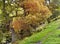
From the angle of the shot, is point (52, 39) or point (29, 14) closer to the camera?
point (52, 39)

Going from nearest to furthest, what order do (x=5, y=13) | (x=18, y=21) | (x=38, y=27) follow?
(x=5, y=13) → (x=18, y=21) → (x=38, y=27)

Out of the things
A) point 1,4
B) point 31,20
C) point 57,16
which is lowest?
point 57,16

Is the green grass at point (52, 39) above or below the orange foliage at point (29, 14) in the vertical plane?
below

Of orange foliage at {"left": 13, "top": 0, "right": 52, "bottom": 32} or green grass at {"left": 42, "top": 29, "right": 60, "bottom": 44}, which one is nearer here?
green grass at {"left": 42, "top": 29, "right": 60, "bottom": 44}

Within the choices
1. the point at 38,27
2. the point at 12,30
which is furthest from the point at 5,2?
the point at 38,27

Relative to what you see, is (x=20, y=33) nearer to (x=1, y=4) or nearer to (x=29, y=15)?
(x=29, y=15)

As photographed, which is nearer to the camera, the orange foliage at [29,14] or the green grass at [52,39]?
the green grass at [52,39]

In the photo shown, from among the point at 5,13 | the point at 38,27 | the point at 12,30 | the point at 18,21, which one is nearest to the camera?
the point at 5,13

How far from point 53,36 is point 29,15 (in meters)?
3.40

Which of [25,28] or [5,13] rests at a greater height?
[5,13]

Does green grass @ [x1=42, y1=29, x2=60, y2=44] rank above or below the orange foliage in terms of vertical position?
below

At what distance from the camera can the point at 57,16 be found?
47125 millimetres

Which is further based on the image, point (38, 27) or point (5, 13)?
point (38, 27)

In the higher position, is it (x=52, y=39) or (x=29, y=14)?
(x=29, y=14)
